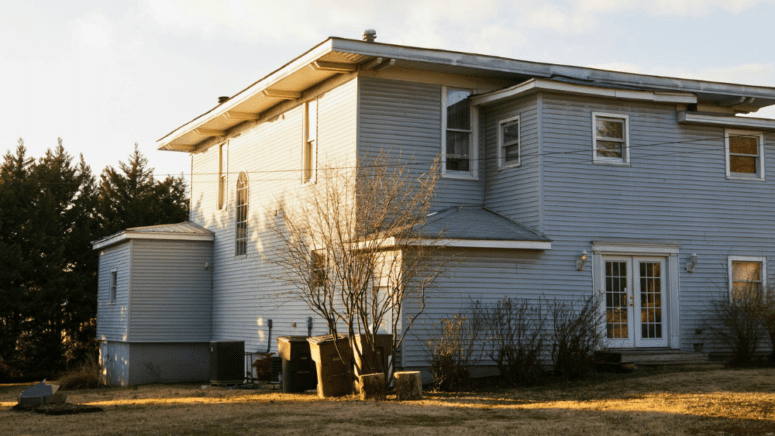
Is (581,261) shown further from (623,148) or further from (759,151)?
(759,151)

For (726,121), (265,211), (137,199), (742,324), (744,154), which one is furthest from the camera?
(137,199)

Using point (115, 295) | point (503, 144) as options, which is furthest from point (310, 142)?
point (115, 295)

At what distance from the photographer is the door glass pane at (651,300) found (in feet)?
61.3

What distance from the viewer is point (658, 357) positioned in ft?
58.9

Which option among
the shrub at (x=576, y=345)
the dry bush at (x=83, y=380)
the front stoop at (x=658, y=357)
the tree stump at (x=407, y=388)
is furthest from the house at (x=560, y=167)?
the dry bush at (x=83, y=380)

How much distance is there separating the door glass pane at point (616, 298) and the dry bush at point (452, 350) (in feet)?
11.2

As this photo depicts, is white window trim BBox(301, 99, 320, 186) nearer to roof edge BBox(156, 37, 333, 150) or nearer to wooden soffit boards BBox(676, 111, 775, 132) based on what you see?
roof edge BBox(156, 37, 333, 150)

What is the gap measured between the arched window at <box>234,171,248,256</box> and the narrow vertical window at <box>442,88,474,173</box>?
726 cm

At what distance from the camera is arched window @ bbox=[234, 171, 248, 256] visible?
24.1 metres

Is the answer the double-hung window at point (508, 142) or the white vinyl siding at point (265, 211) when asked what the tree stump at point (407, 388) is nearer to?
the white vinyl siding at point (265, 211)

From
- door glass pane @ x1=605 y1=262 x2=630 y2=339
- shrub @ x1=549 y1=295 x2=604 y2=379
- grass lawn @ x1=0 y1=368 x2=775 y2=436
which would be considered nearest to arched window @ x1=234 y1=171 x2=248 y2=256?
grass lawn @ x1=0 y1=368 x2=775 y2=436

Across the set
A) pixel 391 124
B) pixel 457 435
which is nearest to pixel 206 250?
pixel 391 124

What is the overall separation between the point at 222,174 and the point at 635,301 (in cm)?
1339

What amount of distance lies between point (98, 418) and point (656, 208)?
1223cm
